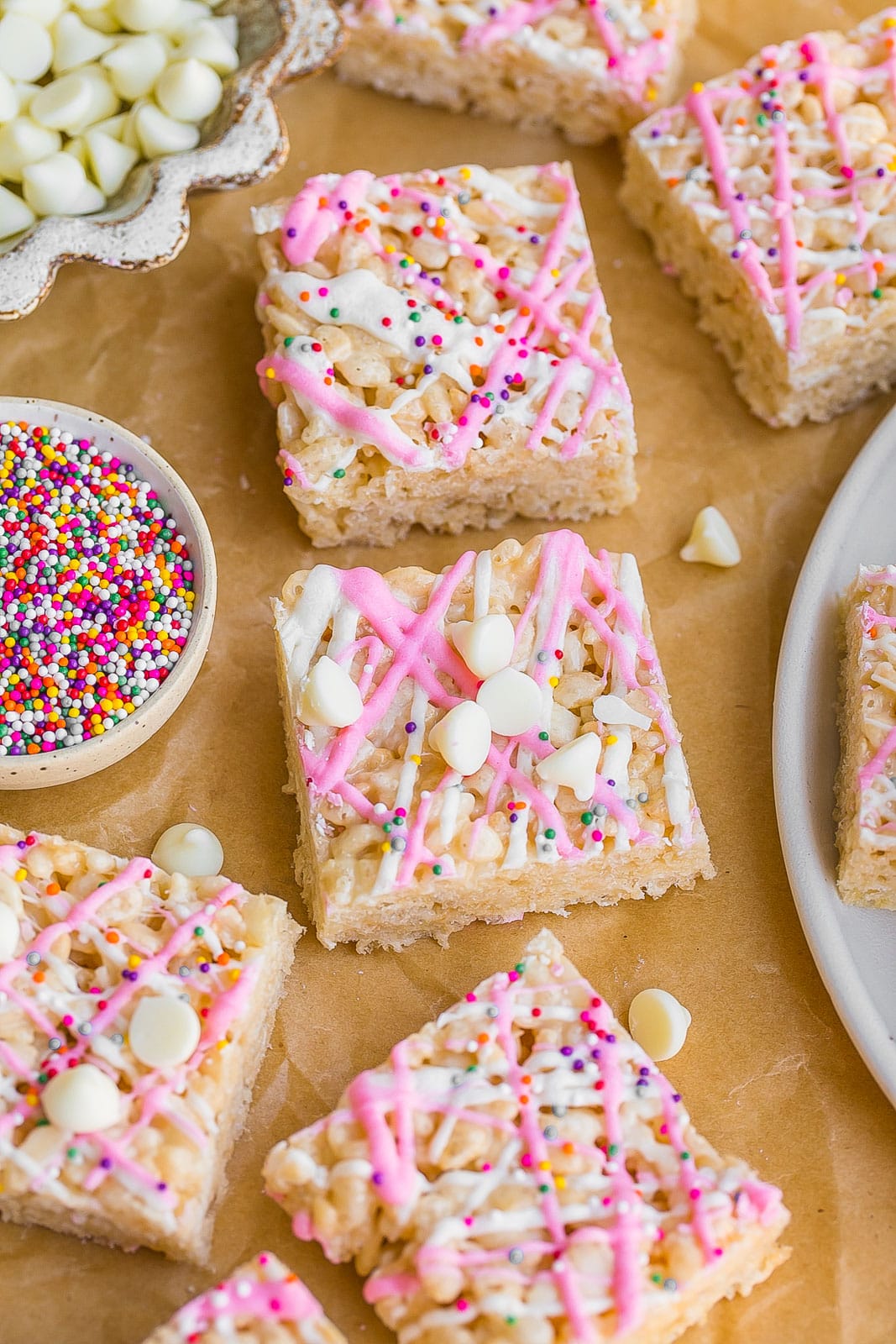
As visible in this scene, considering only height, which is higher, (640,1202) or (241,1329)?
(640,1202)

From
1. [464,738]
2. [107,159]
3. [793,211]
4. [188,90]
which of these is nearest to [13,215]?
[107,159]

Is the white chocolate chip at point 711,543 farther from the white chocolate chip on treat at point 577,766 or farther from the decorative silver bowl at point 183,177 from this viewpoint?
the decorative silver bowl at point 183,177

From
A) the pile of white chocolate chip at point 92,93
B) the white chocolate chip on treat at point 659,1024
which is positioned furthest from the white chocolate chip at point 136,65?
the white chocolate chip on treat at point 659,1024

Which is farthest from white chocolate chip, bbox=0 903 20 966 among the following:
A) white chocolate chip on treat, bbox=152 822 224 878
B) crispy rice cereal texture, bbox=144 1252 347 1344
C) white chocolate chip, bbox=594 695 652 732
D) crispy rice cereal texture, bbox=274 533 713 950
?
white chocolate chip, bbox=594 695 652 732

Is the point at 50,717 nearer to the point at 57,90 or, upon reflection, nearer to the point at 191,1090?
the point at 191,1090

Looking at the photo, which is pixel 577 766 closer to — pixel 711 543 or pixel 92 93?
pixel 711 543

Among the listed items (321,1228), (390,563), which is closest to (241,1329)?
(321,1228)
